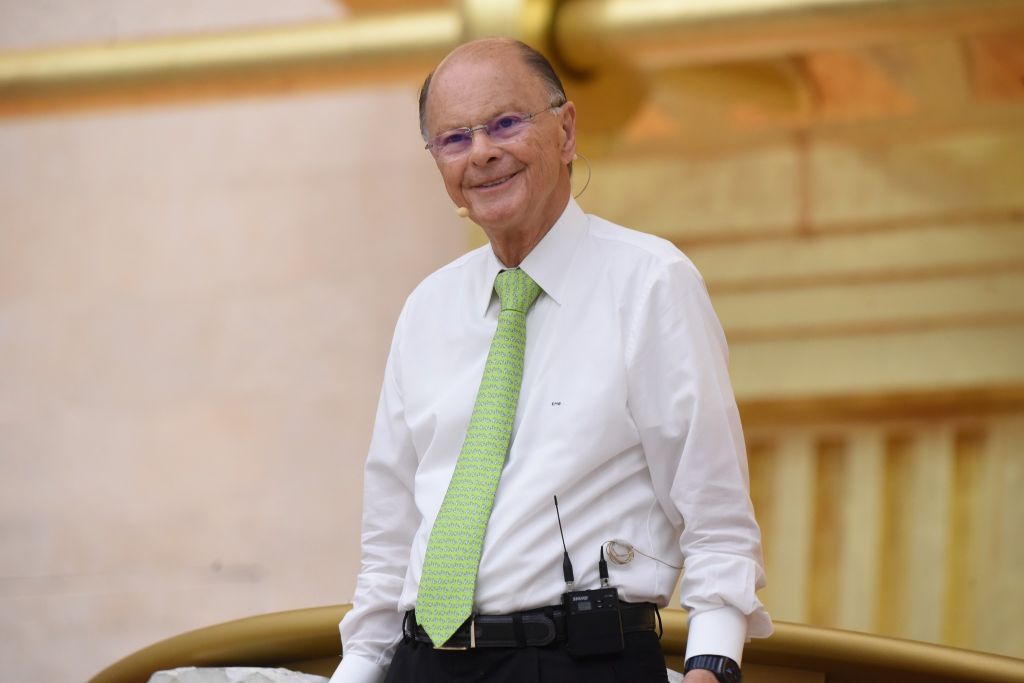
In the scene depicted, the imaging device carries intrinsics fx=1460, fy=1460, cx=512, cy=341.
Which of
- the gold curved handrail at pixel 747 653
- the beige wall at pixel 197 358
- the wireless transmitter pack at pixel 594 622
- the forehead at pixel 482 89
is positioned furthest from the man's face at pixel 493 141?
the beige wall at pixel 197 358

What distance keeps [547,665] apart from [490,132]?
35 centimetres

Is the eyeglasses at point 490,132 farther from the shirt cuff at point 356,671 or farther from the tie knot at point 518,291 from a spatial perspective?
the shirt cuff at point 356,671

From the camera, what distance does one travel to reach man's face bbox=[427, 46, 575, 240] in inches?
38.4

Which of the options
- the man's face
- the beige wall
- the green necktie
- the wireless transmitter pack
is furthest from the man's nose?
the beige wall

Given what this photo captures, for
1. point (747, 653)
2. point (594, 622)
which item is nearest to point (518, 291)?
point (594, 622)

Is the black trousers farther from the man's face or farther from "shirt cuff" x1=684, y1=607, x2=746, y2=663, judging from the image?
the man's face

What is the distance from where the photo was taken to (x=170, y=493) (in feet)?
8.75

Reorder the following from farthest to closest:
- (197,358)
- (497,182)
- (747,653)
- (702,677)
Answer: (197,358) < (747,653) < (497,182) < (702,677)

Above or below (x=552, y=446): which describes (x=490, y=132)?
above

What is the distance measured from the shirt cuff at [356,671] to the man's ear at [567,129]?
38 cm

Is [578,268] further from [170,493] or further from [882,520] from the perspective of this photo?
[170,493]

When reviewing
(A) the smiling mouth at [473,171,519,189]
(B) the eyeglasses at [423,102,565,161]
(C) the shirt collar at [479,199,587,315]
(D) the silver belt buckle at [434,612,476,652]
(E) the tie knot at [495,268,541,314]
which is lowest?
(D) the silver belt buckle at [434,612,476,652]

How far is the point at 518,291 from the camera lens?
1.00 metres

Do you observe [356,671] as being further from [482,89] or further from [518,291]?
[482,89]
